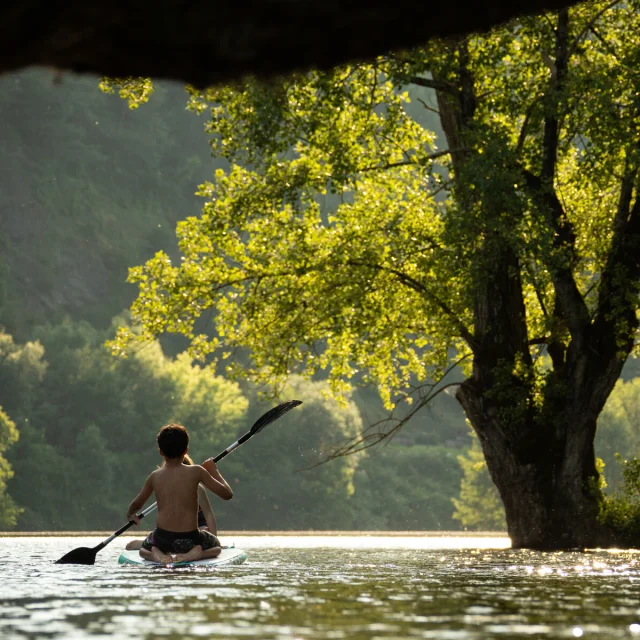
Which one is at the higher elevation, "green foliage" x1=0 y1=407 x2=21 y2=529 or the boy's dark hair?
"green foliage" x1=0 y1=407 x2=21 y2=529

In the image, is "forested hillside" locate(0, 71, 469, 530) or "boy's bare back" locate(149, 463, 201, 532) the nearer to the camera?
"boy's bare back" locate(149, 463, 201, 532)

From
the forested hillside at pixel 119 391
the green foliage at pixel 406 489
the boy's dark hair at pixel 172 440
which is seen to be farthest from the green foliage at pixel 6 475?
the boy's dark hair at pixel 172 440

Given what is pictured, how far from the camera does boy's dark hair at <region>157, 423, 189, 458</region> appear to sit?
13273 millimetres

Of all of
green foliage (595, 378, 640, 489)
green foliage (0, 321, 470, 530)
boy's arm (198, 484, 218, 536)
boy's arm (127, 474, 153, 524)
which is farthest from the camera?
green foliage (595, 378, 640, 489)

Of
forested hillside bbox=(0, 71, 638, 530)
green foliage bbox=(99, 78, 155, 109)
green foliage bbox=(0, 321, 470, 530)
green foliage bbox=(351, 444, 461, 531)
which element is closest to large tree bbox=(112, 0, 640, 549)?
green foliage bbox=(99, 78, 155, 109)

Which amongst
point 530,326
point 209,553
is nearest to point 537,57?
point 530,326

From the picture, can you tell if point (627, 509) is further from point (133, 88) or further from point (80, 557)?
point (133, 88)

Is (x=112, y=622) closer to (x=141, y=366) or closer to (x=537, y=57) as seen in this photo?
(x=537, y=57)

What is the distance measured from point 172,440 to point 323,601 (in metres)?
3.65

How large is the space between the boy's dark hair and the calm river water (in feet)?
4.20

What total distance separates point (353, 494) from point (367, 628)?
269 ft

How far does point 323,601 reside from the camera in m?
10.2

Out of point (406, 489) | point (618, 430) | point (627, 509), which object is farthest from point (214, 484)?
point (406, 489)

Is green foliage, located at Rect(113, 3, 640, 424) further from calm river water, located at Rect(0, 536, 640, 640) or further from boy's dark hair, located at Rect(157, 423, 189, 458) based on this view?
boy's dark hair, located at Rect(157, 423, 189, 458)
